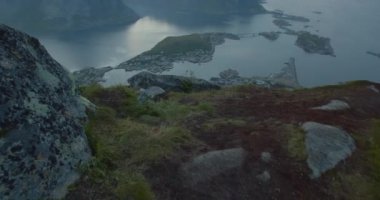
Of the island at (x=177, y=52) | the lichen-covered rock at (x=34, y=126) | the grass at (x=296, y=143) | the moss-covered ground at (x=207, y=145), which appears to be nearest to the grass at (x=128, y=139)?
the moss-covered ground at (x=207, y=145)

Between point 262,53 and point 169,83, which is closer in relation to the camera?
point 169,83

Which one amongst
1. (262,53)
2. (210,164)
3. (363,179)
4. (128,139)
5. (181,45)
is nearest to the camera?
(210,164)

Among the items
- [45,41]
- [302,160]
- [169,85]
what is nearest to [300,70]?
[45,41]

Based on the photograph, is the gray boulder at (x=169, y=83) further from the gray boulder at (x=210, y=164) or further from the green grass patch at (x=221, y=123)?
the gray boulder at (x=210, y=164)

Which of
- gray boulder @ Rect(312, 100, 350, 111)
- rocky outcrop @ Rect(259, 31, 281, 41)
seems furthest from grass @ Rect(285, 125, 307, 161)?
rocky outcrop @ Rect(259, 31, 281, 41)

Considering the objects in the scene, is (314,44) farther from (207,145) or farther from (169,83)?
(207,145)

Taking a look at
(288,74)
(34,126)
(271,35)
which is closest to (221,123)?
(34,126)

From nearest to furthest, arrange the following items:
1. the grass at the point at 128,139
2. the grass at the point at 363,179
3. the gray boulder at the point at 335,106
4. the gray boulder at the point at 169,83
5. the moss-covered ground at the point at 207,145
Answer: the grass at the point at 128,139, the moss-covered ground at the point at 207,145, the grass at the point at 363,179, the gray boulder at the point at 335,106, the gray boulder at the point at 169,83
